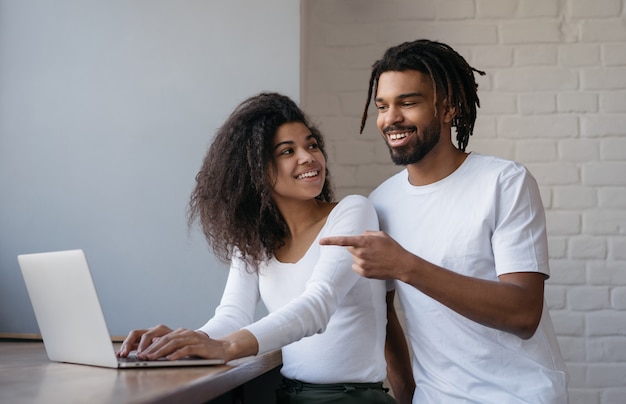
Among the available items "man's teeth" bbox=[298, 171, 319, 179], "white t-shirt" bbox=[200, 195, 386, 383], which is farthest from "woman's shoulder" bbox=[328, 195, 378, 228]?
"man's teeth" bbox=[298, 171, 319, 179]

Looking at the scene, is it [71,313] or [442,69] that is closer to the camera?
[71,313]

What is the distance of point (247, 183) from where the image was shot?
6.56 feet

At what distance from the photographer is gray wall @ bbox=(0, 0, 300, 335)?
7.76ft

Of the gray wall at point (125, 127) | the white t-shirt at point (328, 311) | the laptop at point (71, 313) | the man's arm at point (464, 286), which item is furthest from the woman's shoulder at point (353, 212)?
the gray wall at point (125, 127)

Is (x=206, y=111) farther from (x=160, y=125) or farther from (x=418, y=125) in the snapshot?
(x=418, y=125)

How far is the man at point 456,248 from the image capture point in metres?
1.63

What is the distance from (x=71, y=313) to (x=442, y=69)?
3.39 feet

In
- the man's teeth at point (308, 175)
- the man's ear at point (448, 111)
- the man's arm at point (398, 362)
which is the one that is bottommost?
the man's arm at point (398, 362)

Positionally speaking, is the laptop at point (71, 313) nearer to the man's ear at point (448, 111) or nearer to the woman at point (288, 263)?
the woman at point (288, 263)

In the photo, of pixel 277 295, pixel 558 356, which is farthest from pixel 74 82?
pixel 558 356

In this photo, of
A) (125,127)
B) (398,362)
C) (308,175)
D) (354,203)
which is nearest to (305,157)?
(308,175)

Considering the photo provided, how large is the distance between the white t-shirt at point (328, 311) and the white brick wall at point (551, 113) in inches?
39.8

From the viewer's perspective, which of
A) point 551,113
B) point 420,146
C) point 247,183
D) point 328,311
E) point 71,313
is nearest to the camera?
point 71,313

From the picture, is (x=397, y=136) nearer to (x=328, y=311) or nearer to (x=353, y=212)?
(x=353, y=212)
